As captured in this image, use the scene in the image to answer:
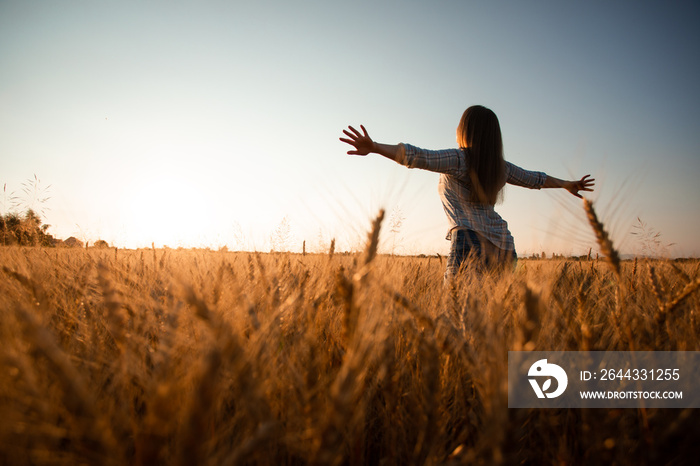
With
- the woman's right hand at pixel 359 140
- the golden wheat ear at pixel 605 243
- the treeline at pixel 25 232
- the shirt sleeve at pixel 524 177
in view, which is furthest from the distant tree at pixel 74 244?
the golden wheat ear at pixel 605 243

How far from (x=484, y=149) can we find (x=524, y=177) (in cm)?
85

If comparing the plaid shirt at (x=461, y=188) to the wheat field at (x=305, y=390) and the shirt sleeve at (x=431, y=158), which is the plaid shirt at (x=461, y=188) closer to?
the shirt sleeve at (x=431, y=158)

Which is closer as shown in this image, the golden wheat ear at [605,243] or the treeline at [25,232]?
the golden wheat ear at [605,243]

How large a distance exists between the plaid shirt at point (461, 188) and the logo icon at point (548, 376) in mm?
1939

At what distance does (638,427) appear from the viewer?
0.90 m

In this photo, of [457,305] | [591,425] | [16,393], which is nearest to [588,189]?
[457,305]

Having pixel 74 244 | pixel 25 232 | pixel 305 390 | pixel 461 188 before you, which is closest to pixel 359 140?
pixel 461 188

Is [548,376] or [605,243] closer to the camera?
[548,376]

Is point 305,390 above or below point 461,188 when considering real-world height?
below

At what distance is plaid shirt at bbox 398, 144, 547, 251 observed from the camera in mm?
2680

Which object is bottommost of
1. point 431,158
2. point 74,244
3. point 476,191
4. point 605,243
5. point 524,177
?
point 74,244

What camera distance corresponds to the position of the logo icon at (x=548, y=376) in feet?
3.20

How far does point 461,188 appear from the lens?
3.15 metres

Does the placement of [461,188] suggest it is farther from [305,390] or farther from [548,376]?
[305,390]
